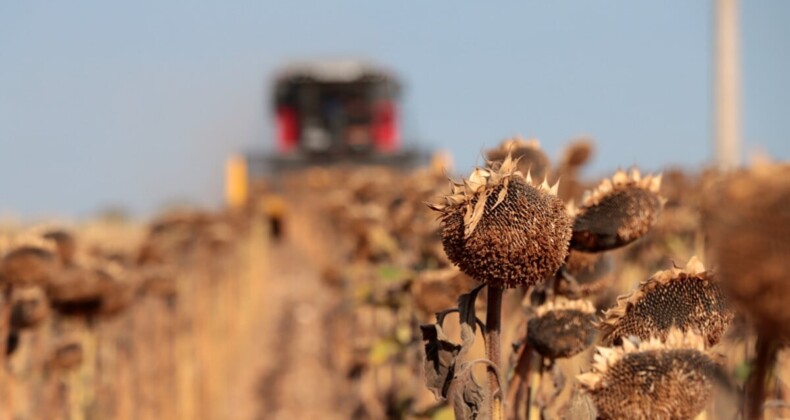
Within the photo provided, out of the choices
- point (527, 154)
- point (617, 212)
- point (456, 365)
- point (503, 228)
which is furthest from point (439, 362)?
point (527, 154)

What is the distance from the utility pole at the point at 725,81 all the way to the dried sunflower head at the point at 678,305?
33.5ft

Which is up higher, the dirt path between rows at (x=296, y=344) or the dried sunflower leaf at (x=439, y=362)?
the dried sunflower leaf at (x=439, y=362)

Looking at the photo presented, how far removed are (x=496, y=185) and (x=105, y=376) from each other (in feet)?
15.1

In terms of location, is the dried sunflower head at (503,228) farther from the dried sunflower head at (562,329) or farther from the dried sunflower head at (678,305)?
the dried sunflower head at (562,329)

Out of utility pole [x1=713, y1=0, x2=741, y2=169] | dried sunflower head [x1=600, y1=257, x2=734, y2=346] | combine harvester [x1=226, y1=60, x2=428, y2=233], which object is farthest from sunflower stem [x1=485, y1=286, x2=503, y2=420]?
combine harvester [x1=226, y1=60, x2=428, y2=233]

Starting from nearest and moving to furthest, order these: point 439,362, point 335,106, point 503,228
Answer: point 503,228, point 439,362, point 335,106

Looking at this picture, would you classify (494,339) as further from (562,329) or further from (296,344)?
(296,344)

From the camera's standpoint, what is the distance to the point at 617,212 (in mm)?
2527

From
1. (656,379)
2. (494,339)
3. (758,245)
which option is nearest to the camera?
(758,245)

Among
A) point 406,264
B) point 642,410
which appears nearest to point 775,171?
point 642,410

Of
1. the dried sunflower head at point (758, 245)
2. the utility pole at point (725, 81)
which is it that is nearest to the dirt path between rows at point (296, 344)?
the utility pole at point (725, 81)

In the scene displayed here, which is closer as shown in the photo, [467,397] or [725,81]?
[467,397]

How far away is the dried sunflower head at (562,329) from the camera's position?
8.21ft

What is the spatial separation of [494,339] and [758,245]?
0.83 metres
